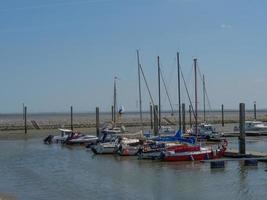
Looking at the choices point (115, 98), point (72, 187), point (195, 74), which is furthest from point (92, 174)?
point (115, 98)

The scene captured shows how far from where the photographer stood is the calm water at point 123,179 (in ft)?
102

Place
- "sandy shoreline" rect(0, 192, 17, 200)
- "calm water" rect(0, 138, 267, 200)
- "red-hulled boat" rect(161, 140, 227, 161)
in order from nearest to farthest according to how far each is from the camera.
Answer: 1. "sandy shoreline" rect(0, 192, 17, 200)
2. "calm water" rect(0, 138, 267, 200)
3. "red-hulled boat" rect(161, 140, 227, 161)

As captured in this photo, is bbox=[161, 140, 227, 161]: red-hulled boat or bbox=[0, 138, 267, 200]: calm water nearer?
bbox=[0, 138, 267, 200]: calm water

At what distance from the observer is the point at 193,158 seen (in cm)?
4619

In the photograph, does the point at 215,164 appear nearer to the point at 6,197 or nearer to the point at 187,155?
the point at 187,155

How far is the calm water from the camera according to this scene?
3118cm

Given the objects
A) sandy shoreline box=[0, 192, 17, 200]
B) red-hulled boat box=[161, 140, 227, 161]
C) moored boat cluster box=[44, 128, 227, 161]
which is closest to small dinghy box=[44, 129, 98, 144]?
moored boat cluster box=[44, 128, 227, 161]

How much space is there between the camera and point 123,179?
1457 inches

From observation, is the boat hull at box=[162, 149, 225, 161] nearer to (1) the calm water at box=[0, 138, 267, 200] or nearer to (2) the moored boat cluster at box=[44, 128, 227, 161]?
(2) the moored boat cluster at box=[44, 128, 227, 161]

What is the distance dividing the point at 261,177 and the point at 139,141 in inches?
828

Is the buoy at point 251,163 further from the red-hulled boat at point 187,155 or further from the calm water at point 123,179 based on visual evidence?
the red-hulled boat at point 187,155

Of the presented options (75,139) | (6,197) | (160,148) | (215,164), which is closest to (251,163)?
(215,164)

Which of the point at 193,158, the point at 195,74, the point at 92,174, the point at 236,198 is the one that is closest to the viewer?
the point at 236,198

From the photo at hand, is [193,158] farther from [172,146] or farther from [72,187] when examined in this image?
[72,187]
